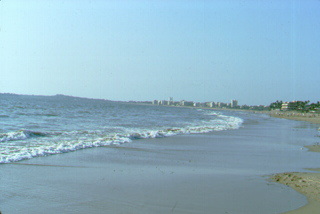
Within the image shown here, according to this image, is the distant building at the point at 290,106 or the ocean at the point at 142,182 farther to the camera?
the distant building at the point at 290,106

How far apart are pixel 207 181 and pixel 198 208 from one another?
73.3 inches

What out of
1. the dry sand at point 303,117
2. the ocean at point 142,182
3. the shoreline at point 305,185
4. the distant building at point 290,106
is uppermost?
the distant building at point 290,106

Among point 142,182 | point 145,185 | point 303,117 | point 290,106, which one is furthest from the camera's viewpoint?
point 290,106

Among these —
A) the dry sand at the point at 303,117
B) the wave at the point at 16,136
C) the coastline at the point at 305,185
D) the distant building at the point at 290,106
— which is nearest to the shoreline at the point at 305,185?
the coastline at the point at 305,185

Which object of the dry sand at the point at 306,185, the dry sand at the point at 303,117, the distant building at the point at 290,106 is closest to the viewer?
the dry sand at the point at 306,185

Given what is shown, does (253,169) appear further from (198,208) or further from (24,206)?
(24,206)

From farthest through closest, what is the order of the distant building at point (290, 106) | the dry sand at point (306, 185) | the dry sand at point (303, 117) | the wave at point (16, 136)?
the distant building at point (290, 106), the dry sand at point (303, 117), the wave at point (16, 136), the dry sand at point (306, 185)

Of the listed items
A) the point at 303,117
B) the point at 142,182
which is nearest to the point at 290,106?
the point at 303,117

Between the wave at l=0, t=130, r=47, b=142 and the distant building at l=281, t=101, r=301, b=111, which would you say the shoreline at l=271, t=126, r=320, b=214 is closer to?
the wave at l=0, t=130, r=47, b=142

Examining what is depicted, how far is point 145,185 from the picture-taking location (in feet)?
20.1

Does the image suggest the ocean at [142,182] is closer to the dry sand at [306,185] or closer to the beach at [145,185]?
the beach at [145,185]

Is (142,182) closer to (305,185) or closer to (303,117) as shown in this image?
(305,185)

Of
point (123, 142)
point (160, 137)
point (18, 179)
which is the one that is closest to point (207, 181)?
point (18, 179)

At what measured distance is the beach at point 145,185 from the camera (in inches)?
190
